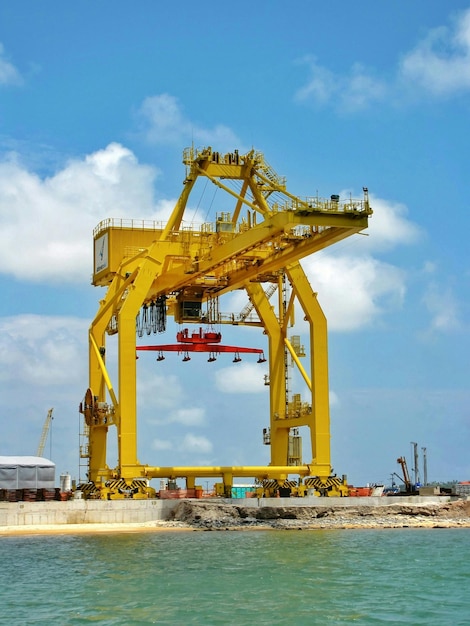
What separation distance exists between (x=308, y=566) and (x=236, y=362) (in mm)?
22828

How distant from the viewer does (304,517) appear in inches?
1542

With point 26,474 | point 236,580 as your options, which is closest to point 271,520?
point 26,474

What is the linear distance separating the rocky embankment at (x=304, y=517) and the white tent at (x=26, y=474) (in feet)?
23.4

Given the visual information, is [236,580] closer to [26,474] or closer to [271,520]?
[271,520]

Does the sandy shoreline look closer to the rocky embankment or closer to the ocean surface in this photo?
the rocky embankment

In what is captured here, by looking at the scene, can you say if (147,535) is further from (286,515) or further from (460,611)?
(460,611)

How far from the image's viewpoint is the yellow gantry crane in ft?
125

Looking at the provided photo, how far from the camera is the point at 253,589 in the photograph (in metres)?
21.9

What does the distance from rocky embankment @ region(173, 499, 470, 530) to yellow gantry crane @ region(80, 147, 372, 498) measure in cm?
155

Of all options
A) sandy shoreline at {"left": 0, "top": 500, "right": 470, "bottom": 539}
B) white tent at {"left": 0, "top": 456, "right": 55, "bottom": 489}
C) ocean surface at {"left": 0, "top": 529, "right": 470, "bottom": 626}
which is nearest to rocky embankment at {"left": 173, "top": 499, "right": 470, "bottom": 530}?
sandy shoreline at {"left": 0, "top": 500, "right": 470, "bottom": 539}

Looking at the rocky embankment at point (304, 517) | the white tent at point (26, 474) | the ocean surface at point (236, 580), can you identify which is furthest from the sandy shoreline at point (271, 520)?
the white tent at point (26, 474)

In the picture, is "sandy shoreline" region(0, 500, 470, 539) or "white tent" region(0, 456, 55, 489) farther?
"white tent" region(0, 456, 55, 489)

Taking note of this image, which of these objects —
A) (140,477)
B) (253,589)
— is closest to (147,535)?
(140,477)

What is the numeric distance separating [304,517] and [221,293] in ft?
34.8
